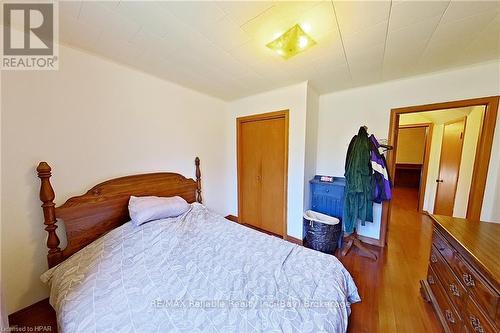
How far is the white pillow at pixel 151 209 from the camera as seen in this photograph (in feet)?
5.40

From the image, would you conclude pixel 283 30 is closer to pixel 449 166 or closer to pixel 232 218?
pixel 232 218

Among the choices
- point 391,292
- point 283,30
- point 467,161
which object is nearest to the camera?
point 283,30

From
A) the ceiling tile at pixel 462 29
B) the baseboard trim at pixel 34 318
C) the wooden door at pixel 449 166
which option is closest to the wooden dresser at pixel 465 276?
the ceiling tile at pixel 462 29

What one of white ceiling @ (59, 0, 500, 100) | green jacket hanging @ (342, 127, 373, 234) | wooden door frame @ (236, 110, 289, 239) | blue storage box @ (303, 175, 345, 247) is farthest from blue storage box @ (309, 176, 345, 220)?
white ceiling @ (59, 0, 500, 100)

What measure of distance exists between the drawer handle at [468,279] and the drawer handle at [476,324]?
0.16m

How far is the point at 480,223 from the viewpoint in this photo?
1.36 meters

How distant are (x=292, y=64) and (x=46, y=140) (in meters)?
2.36

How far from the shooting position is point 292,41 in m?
1.39

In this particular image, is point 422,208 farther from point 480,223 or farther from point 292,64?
point 292,64

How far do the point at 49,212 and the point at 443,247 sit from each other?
122 inches

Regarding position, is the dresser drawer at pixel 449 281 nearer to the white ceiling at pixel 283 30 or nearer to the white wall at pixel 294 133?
the white wall at pixel 294 133

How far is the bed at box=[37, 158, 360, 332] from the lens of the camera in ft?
2.88

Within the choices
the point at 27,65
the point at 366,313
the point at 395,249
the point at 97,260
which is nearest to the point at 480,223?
the point at 366,313

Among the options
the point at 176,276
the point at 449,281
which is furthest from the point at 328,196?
the point at 176,276
